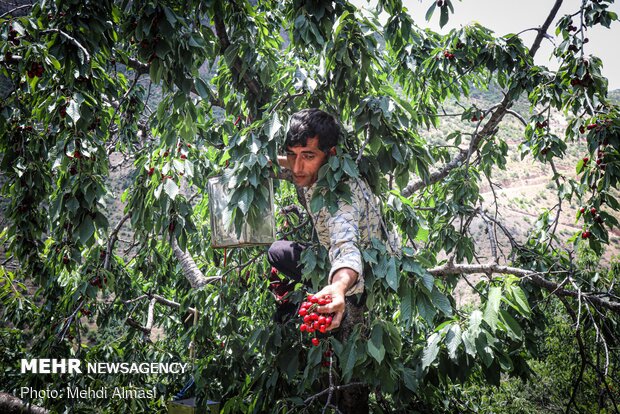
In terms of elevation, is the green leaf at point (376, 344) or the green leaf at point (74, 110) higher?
the green leaf at point (74, 110)

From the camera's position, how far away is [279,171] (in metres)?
1.63

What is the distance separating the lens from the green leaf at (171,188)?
180 centimetres

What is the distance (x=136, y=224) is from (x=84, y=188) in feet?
1.39

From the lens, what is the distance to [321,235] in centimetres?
177

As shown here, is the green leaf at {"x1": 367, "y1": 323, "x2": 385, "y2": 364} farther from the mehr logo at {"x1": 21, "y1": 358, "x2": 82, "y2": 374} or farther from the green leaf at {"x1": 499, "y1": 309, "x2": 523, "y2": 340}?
the mehr logo at {"x1": 21, "y1": 358, "x2": 82, "y2": 374}

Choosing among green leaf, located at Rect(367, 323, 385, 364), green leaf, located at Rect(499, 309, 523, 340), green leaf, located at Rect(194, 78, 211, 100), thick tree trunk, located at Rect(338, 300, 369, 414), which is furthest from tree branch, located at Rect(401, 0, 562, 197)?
green leaf, located at Rect(367, 323, 385, 364)

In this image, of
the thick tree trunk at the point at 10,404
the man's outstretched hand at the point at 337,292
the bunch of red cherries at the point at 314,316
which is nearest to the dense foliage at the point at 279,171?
the man's outstretched hand at the point at 337,292

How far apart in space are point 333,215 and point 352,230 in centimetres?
9

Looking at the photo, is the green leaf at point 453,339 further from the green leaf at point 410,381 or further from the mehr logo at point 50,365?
the mehr logo at point 50,365

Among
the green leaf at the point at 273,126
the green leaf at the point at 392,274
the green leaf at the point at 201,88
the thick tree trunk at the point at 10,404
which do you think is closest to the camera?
the green leaf at the point at 392,274

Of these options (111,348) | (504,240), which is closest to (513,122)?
(504,240)

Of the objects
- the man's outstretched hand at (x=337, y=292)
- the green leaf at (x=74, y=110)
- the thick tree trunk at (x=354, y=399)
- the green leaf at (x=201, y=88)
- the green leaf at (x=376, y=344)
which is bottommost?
the thick tree trunk at (x=354, y=399)

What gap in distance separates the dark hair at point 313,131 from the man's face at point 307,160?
2 centimetres

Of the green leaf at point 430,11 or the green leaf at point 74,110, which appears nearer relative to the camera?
the green leaf at point 74,110
